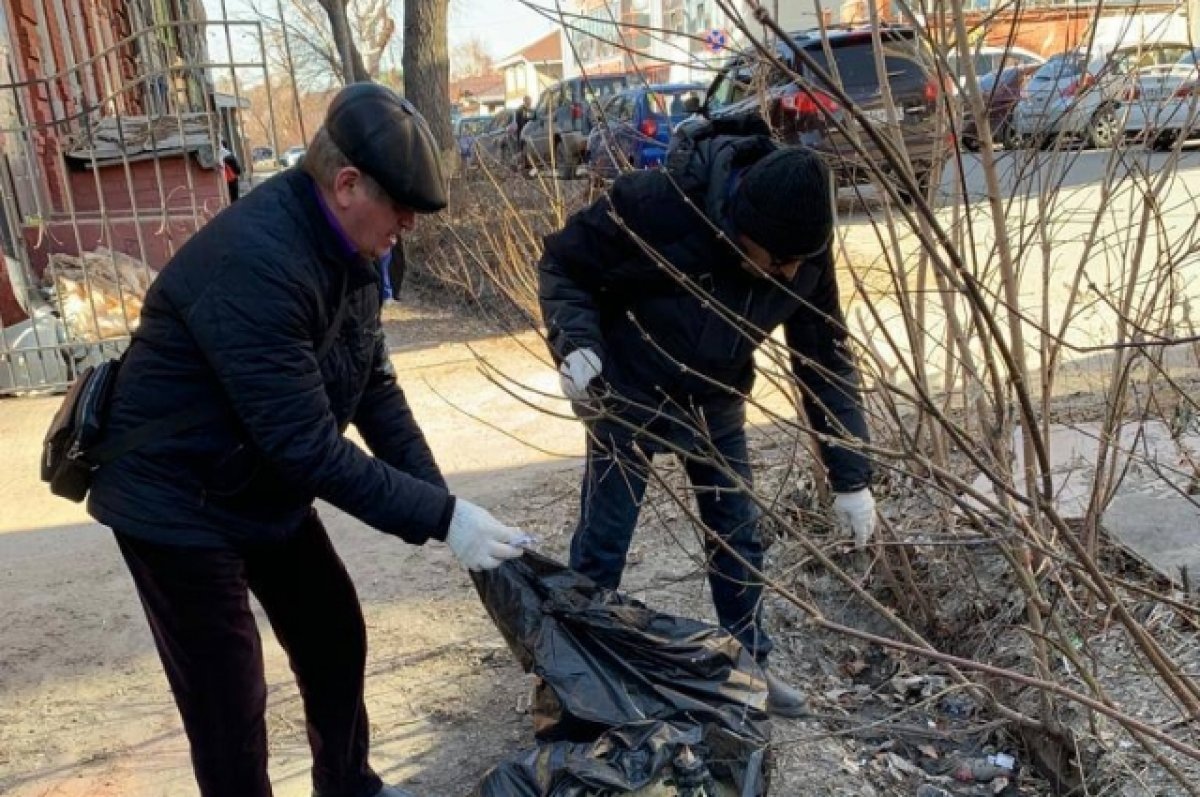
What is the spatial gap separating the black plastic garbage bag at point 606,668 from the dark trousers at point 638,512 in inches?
14.3

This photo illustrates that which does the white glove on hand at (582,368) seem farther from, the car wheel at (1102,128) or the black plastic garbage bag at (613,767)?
the car wheel at (1102,128)

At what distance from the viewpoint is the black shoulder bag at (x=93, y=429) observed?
6.07 ft

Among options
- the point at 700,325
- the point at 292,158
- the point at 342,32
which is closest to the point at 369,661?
the point at 700,325

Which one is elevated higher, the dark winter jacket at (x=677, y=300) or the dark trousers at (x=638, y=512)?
the dark winter jacket at (x=677, y=300)

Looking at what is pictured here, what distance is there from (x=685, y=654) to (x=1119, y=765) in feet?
3.41

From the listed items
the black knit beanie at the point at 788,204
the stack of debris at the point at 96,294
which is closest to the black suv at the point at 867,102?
the black knit beanie at the point at 788,204

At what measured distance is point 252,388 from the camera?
1750mm

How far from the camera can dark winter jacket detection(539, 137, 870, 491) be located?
95.9 inches

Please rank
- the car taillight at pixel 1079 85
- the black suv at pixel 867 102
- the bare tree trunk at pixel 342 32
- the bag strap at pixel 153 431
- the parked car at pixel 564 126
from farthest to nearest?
the bare tree trunk at pixel 342 32 → the parked car at pixel 564 126 → the car taillight at pixel 1079 85 → the black suv at pixel 867 102 → the bag strap at pixel 153 431

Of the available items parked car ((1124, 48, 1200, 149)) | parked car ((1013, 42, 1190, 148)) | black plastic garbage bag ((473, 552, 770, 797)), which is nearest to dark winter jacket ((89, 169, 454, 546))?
black plastic garbage bag ((473, 552, 770, 797))

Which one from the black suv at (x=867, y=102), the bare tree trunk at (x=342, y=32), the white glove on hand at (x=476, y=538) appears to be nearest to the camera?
the white glove on hand at (x=476, y=538)

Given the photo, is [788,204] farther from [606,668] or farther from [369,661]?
[369,661]

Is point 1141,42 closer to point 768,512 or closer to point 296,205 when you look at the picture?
point 768,512

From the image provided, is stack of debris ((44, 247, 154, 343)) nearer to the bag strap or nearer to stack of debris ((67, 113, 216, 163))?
stack of debris ((67, 113, 216, 163))
